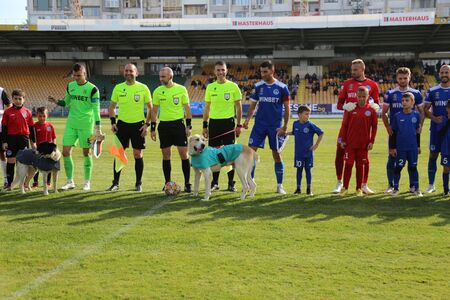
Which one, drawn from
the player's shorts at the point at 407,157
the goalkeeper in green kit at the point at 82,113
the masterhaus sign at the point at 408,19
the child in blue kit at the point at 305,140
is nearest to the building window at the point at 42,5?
the masterhaus sign at the point at 408,19

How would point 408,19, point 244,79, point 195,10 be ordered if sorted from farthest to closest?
point 195,10
point 244,79
point 408,19

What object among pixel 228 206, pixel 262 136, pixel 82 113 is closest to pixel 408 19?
pixel 262 136

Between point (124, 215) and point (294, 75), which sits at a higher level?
point (294, 75)

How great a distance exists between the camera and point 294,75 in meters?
45.0

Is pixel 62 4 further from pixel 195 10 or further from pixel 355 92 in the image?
pixel 355 92

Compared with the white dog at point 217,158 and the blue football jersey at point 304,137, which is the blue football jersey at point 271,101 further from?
the white dog at point 217,158

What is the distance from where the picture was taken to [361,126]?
23.4ft

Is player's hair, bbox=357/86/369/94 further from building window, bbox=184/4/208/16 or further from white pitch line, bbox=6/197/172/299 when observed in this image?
building window, bbox=184/4/208/16

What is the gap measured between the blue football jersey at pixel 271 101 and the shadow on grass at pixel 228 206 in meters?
1.27

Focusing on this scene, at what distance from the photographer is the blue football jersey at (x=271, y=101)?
7.38 metres

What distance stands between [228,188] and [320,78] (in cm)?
3865

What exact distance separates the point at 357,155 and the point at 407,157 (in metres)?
0.85

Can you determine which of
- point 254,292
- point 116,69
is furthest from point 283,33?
point 254,292

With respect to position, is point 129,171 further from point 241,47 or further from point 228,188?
point 241,47
